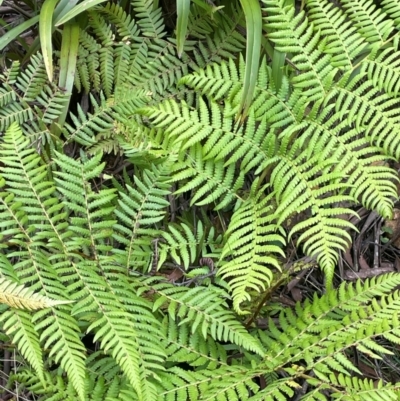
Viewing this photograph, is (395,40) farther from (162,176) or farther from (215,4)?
(162,176)

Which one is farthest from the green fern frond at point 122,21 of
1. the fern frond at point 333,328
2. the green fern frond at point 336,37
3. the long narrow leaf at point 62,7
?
the fern frond at point 333,328

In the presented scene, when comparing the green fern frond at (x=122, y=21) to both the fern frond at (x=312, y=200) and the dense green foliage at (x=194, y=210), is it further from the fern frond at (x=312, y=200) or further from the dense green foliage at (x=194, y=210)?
the fern frond at (x=312, y=200)

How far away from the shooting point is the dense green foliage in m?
1.70

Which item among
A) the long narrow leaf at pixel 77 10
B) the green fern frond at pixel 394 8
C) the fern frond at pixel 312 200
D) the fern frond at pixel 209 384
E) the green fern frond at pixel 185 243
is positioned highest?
the green fern frond at pixel 394 8

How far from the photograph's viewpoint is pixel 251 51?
6.35ft

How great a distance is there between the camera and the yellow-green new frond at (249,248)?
1.78 metres

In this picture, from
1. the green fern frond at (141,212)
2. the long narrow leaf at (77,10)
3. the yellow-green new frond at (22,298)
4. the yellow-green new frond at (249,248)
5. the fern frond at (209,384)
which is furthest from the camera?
the long narrow leaf at (77,10)

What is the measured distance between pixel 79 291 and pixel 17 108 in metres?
0.97

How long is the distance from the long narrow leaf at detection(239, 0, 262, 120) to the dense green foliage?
0.16ft

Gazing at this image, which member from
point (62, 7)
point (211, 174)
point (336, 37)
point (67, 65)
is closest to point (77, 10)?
point (62, 7)

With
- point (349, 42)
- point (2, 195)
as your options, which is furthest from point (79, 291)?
point (349, 42)

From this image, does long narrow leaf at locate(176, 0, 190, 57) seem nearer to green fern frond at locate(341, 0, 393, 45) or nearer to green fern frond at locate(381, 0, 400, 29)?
green fern frond at locate(341, 0, 393, 45)

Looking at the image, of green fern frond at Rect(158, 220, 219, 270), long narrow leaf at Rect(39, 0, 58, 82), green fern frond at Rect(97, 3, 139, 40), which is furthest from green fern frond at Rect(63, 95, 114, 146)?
green fern frond at Rect(158, 220, 219, 270)

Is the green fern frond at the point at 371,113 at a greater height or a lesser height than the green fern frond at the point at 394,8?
lesser
